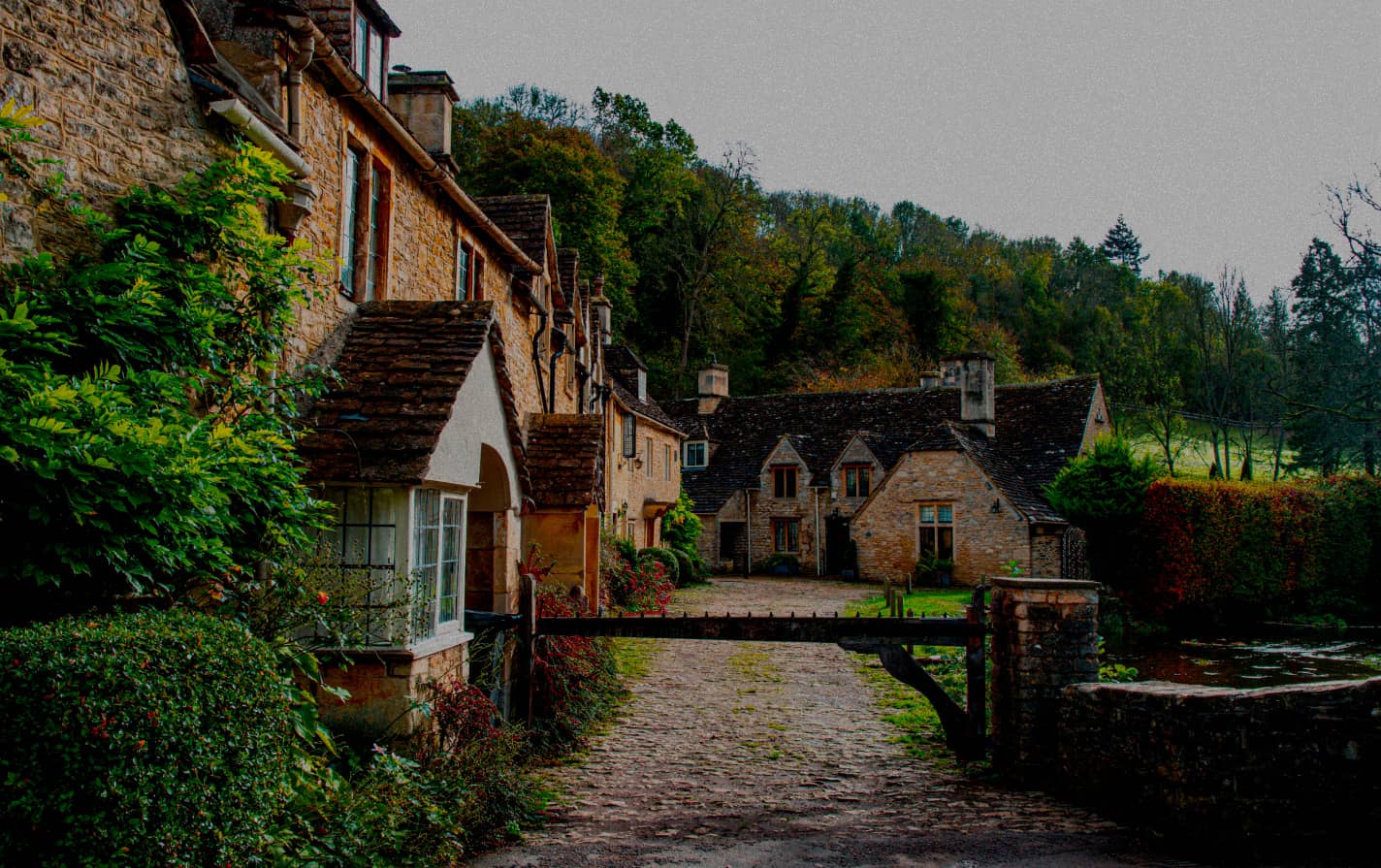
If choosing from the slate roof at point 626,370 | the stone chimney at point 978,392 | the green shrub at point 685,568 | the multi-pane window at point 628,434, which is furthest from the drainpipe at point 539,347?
the stone chimney at point 978,392

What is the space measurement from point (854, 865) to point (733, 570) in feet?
117

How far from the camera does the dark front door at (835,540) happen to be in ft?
132

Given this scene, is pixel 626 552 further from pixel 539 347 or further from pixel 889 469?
pixel 889 469

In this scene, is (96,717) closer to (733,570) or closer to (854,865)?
(854,865)

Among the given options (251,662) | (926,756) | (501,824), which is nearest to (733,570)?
(926,756)

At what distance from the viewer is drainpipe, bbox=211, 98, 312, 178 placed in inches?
271

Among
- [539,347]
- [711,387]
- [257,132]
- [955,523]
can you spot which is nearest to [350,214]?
[257,132]

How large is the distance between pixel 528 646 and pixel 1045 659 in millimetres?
5179

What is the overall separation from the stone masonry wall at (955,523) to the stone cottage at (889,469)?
0.15 ft

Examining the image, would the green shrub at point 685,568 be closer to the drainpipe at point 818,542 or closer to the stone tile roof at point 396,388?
the drainpipe at point 818,542

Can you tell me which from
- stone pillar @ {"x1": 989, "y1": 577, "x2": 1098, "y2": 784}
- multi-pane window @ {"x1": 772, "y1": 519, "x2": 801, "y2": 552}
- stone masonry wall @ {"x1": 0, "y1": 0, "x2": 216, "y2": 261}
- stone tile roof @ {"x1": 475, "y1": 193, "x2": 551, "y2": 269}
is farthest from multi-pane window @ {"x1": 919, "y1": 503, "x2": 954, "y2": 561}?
stone masonry wall @ {"x1": 0, "y1": 0, "x2": 216, "y2": 261}

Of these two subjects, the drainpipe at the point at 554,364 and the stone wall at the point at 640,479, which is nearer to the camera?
the drainpipe at the point at 554,364

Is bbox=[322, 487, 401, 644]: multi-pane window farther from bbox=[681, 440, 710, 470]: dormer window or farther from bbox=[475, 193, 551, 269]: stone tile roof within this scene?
bbox=[681, 440, 710, 470]: dormer window

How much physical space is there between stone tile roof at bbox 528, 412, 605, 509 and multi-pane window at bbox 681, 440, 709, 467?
29.3 metres
